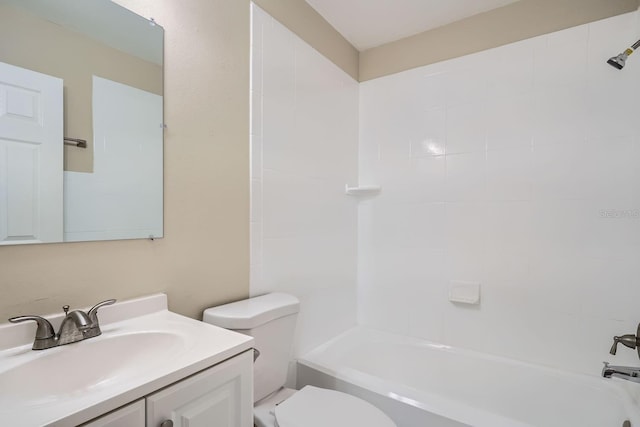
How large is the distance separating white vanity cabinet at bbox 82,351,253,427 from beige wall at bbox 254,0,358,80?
5.51 ft

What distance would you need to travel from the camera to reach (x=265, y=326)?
52.8 inches

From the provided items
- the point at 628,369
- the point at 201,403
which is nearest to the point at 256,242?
the point at 201,403

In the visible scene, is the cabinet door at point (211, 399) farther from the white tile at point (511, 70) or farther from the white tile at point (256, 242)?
the white tile at point (511, 70)

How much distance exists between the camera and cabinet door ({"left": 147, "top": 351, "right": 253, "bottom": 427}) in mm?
741

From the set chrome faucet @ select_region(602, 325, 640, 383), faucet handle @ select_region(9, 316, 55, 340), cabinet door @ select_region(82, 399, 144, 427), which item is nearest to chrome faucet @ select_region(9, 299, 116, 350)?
faucet handle @ select_region(9, 316, 55, 340)

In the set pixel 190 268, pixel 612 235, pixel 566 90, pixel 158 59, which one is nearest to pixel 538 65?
pixel 566 90

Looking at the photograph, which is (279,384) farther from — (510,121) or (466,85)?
(466,85)

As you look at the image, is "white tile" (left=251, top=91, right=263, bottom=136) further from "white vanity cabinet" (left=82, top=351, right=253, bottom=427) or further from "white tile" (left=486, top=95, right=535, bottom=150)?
"white tile" (left=486, top=95, right=535, bottom=150)

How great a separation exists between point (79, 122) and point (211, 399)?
930 mm

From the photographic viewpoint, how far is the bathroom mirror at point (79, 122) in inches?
34.4

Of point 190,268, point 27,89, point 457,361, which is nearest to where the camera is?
point 27,89

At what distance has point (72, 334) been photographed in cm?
90

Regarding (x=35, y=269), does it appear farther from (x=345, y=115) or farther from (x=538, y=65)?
(x=538, y=65)

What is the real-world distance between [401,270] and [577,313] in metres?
1.01
